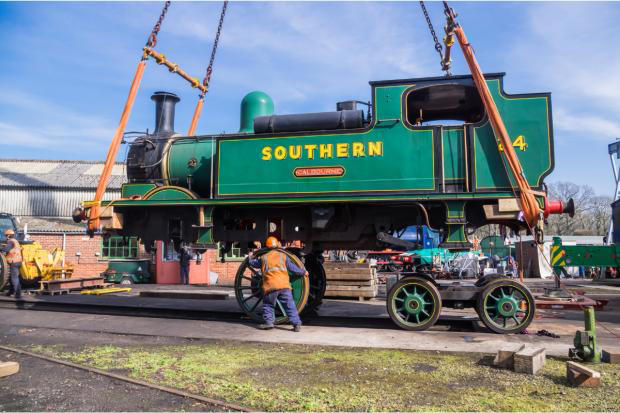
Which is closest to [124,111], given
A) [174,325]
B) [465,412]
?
[174,325]

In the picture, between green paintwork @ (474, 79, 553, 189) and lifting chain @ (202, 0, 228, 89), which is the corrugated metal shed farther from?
green paintwork @ (474, 79, 553, 189)

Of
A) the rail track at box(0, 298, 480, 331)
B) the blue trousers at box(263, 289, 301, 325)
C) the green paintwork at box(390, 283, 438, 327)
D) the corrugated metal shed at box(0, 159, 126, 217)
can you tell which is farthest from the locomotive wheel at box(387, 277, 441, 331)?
the corrugated metal shed at box(0, 159, 126, 217)

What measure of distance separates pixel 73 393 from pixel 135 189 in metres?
5.05

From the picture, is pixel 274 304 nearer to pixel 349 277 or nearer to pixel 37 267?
pixel 349 277

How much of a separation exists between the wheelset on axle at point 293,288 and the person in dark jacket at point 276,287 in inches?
6.9

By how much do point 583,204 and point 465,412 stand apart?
266 feet

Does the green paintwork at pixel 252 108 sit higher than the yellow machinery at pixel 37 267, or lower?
higher

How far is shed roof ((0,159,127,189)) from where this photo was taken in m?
28.6

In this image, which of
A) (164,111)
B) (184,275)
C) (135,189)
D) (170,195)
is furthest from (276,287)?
(184,275)

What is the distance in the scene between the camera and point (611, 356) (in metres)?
5.29

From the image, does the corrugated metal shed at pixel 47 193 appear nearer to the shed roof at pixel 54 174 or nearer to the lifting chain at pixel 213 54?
the shed roof at pixel 54 174

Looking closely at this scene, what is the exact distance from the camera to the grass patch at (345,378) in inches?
158

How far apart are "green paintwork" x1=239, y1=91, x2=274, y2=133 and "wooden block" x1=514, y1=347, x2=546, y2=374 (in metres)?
6.23

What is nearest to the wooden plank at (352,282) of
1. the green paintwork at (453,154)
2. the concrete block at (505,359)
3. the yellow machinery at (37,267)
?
the green paintwork at (453,154)
